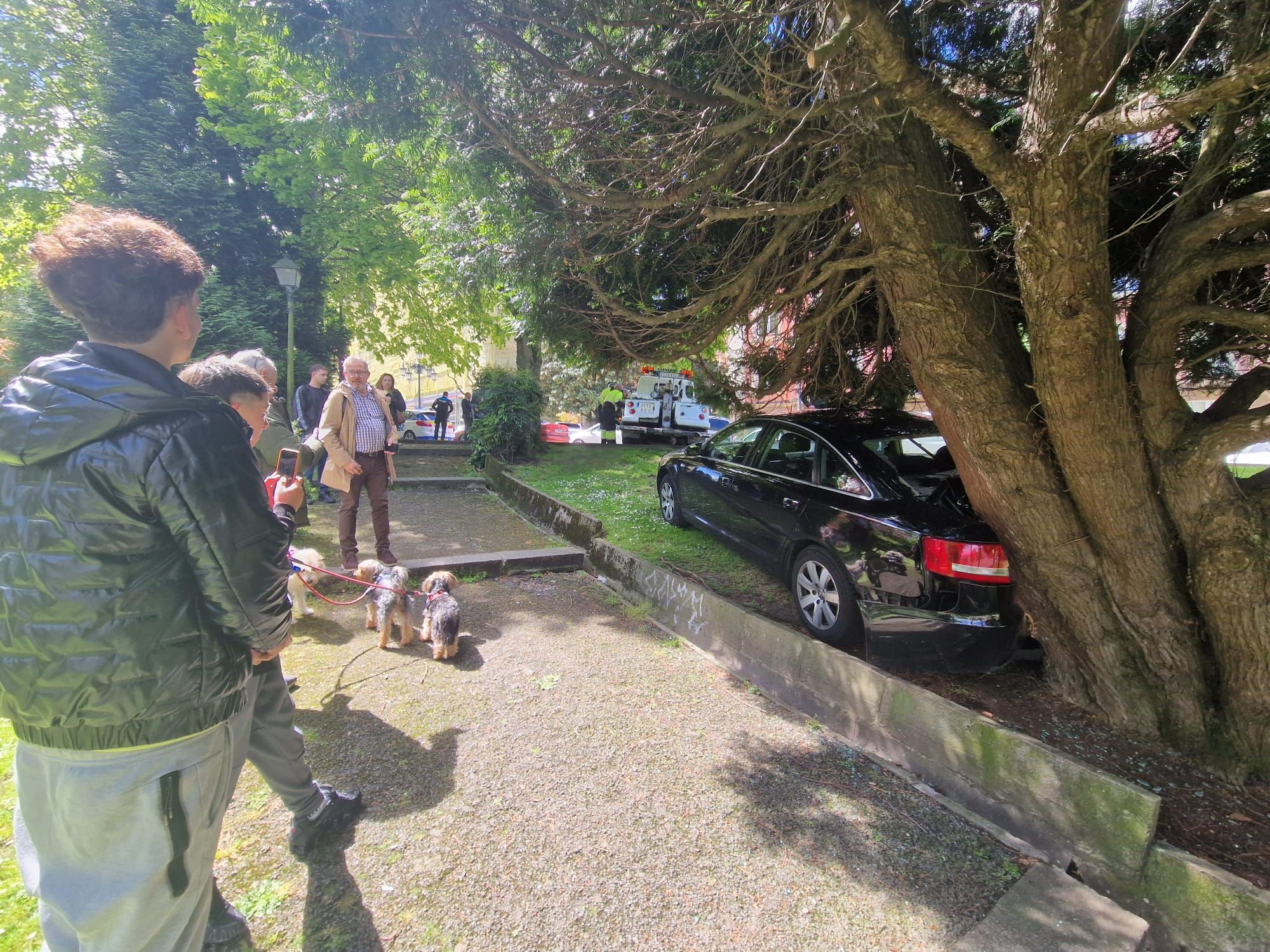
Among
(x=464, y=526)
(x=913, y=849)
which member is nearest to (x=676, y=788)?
(x=913, y=849)

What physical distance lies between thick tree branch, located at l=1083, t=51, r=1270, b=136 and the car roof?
2.40m

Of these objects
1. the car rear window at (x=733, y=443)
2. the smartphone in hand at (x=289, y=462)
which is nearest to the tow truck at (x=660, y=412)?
the car rear window at (x=733, y=443)

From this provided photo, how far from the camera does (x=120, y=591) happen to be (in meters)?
1.40

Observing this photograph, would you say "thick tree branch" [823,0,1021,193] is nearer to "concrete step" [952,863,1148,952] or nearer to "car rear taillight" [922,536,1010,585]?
"car rear taillight" [922,536,1010,585]

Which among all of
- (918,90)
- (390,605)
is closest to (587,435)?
(390,605)

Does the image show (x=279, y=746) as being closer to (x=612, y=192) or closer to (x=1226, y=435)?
(x=612, y=192)

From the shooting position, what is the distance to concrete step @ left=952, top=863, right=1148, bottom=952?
6.81 feet

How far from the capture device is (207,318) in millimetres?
11102

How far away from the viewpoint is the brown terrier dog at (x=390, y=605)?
410 centimetres

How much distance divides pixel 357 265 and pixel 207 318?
3605 mm

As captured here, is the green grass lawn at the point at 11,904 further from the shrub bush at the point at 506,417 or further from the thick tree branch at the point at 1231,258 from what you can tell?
the shrub bush at the point at 506,417

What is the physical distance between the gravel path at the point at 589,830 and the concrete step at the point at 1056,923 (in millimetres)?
104

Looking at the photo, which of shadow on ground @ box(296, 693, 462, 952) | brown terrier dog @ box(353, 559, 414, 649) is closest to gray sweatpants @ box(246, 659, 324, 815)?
shadow on ground @ box(296, 693, 462, 952)

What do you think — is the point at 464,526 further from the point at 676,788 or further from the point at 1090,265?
the point at 1090,265
